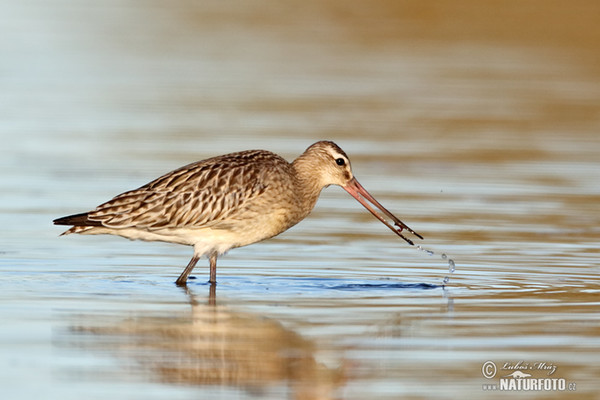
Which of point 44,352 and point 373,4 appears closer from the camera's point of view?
point 44,352

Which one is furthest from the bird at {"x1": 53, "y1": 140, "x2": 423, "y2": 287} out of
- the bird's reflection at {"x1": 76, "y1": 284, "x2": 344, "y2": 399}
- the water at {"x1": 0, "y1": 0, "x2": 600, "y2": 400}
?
the bird's reflection at {"x1": 76, "y1": 284, "x2": 344, "y2": 399}

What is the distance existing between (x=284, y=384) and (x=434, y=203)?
794cm

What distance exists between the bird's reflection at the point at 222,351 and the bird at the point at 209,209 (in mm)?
1642

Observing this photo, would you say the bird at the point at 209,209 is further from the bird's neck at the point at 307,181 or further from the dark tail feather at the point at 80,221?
the bird's neck at the point at 307,181

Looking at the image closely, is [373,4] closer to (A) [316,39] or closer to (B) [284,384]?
(A) [316,39]

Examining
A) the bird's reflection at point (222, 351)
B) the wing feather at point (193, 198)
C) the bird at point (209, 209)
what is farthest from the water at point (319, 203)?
the wing feather at point (193, 198)

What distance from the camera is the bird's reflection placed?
9.09m

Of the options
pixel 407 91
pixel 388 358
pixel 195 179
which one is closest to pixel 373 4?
pixel 407 91

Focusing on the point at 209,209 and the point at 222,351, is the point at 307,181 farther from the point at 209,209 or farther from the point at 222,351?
the point at 222,351

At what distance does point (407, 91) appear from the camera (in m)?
26.4

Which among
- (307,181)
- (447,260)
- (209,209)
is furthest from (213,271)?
(447,260)

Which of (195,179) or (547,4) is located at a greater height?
(547,4)
